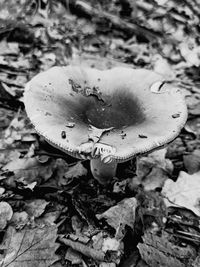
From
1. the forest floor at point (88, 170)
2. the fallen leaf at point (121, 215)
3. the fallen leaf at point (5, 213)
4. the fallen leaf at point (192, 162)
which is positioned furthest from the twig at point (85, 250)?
the fallen leaf at point (192, 162)

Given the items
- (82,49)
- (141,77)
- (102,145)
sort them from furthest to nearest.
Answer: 1. (82,49)
2. (141,77)
3. (102,145)

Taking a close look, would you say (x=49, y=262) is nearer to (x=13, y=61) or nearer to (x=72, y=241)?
(x=72, y=241)

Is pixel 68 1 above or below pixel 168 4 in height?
below

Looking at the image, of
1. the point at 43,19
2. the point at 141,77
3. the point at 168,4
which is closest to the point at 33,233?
the point at 141,77

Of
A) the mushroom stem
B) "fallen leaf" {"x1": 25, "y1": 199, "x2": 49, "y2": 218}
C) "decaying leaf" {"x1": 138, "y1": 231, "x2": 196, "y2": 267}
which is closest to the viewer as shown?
"decaying leaf" {"x1": 138, "y1": 231, "x2": 196, "y2": 267}

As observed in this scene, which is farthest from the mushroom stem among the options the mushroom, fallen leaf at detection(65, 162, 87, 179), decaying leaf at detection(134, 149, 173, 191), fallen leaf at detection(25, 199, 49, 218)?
fallen leaf at detection(25, 199, 49, 218)

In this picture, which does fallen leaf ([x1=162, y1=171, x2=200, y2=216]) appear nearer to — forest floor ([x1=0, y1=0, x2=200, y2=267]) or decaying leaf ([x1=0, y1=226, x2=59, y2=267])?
forest floor ([x1=0, y1=0, x2=200, y2=267])

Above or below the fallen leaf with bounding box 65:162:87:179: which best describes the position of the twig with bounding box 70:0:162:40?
above

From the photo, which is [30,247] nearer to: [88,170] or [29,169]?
[29,169]

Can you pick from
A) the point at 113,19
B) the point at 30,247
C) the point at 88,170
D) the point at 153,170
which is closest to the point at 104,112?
the point at 88,170
